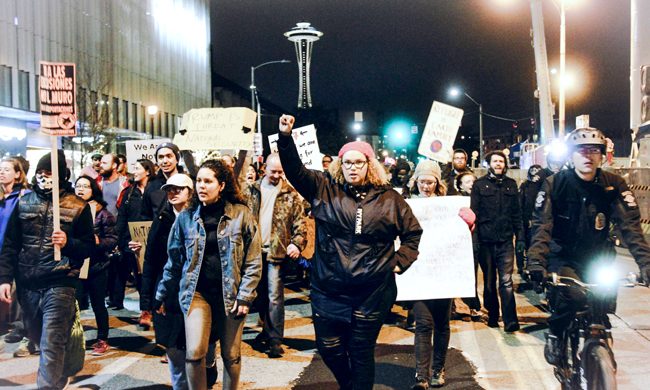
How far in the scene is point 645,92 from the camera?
2064 centimetres

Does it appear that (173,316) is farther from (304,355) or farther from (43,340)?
(304,355)

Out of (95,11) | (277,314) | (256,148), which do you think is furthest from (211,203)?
(95,11)

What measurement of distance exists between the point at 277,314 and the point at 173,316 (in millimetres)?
2320

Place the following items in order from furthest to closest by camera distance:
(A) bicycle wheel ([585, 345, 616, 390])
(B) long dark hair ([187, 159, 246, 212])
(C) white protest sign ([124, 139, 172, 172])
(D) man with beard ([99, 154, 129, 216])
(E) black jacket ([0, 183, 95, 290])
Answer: (C) white protest sign ([124, 139, 172, 172]), (D) man with beard ([99, 154, 129, 216]), (E) black jacket ([0, 183, 95, 290]), (B) long dark hair ([187, 159, 246, 212]), (A) bicycle wheel ([585, 345, 616, 390])

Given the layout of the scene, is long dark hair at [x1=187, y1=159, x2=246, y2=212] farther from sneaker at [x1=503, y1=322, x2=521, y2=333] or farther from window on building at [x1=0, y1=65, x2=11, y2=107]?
window on building at [x1=0, y1=65, x2=11, y2=107]

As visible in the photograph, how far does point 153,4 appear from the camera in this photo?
158 feet

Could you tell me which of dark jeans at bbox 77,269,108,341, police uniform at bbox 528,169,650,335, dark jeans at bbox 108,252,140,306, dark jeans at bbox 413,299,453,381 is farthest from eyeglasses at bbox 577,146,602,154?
dark jeans at bbox 108,252,140,306

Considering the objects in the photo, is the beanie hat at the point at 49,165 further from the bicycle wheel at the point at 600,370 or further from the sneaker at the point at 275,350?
the bicycle wheel at the point at 600,370

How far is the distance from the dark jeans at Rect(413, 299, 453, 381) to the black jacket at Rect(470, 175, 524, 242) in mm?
2201

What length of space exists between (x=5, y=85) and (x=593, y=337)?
29596 mm

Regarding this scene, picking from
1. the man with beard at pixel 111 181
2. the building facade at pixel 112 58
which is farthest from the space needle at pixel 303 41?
the man with beard at pixel 111 181

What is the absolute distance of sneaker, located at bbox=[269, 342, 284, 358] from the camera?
646 centimetres

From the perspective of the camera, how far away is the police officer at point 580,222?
4.52m

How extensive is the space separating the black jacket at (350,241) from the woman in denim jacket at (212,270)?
521 mm
